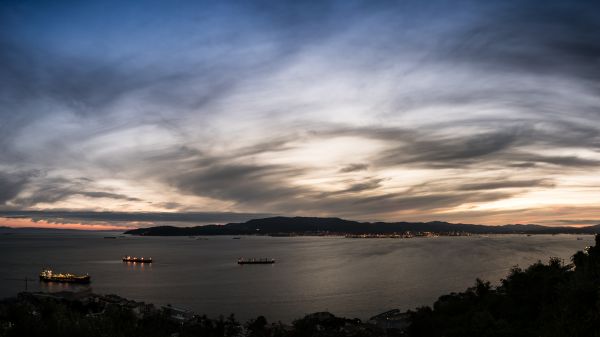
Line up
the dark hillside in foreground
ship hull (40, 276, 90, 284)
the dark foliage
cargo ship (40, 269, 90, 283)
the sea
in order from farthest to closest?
cargo ship (40, 269, 90, 283) → ship hull (40, 276, 90, 284) → the sea → the dark foliage → the dark hillside in foreground

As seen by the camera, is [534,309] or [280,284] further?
[280,284]


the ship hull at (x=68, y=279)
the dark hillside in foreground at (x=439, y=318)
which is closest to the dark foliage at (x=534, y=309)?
the dark hillside in foreground at (x=439, y=318)

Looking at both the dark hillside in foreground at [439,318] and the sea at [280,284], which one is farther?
the sea at [280,284]

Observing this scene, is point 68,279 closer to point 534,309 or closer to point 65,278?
point 65,278

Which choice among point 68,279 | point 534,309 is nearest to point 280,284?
point 68,279

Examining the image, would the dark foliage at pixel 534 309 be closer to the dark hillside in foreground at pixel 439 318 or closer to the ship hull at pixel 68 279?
the dark hillside in foreground at pixel 439 318

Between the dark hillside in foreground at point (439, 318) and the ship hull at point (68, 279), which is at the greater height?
the dark hillside in foreground at point (439, 318)

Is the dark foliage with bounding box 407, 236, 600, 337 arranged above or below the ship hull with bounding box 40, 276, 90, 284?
above

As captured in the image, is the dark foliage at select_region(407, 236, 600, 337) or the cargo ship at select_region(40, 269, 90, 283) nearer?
the dark foliage at select_region(407, 236, 600, 337)

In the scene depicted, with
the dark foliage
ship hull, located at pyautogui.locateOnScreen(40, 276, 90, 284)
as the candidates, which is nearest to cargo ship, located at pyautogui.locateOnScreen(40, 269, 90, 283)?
ship hull, located at pyautogui.locateOnScreen(40, 276, 90, 284)

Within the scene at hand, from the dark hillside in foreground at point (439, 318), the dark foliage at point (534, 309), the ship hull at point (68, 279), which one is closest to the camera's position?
the dark hillside in foreground at point (439, 318)

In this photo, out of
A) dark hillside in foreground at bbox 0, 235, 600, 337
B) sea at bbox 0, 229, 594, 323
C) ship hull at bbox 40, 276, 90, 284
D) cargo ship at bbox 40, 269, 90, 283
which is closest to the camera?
dark hillside in foreground at bbox 0, 235, 600, 337

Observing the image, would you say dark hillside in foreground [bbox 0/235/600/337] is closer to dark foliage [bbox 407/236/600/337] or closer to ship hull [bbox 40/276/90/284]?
dark foliage [bbox 407/236/600/337]
